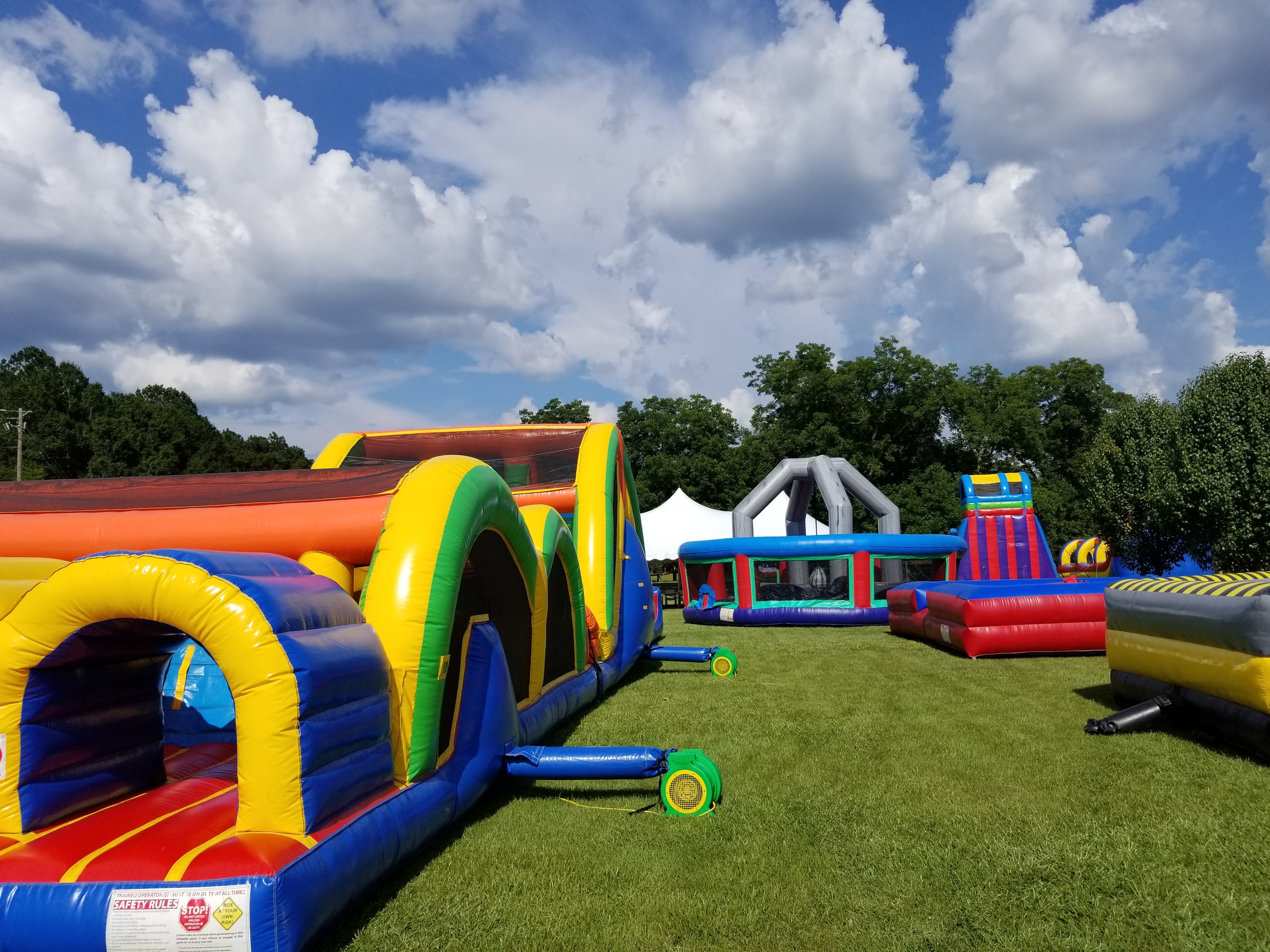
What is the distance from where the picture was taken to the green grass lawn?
2941 mm

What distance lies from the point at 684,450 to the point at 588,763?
3655 cm

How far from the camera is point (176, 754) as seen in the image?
4078 millimetres

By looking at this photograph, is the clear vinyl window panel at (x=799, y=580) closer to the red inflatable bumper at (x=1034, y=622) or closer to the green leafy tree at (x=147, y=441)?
the red inflatable bumper at (x=1034, y=622)

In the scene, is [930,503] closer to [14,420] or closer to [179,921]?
[179,921]

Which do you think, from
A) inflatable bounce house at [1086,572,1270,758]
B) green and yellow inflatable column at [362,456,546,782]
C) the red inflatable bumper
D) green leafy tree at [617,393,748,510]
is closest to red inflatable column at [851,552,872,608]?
the red inflatable bumper

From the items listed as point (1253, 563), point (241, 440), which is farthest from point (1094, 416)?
point (241, 440)

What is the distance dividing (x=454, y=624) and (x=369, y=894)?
4.08 ft

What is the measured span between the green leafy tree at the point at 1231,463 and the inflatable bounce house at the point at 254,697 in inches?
628

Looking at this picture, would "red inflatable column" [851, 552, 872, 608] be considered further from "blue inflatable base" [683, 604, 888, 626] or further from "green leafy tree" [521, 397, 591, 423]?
"green leafy tree" [521, 397, 591, 423]

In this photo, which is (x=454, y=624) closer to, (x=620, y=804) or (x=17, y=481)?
(x=620, y=804)

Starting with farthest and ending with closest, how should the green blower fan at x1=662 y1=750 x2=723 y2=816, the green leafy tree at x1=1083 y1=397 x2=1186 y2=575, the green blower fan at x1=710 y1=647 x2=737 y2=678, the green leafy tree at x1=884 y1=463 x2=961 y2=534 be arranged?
1. the green leafy tree at x1=884 y1=463 x2=961 y2=534
2. the green leafy tree at x1=1083 y1=397 x2=1186 y2=575
3. the green blower fan at x1=710 y1=647 x2=737 y2=678
4. the green blower fan at x1=662 y1=750 x2=723 y2=816

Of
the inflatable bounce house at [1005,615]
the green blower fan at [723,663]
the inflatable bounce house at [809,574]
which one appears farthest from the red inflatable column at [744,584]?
the green blower fan at [723,663]

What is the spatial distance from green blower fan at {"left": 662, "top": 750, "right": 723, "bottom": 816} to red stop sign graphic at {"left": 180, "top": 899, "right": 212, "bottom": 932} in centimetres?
226

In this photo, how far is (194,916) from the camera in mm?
2508
